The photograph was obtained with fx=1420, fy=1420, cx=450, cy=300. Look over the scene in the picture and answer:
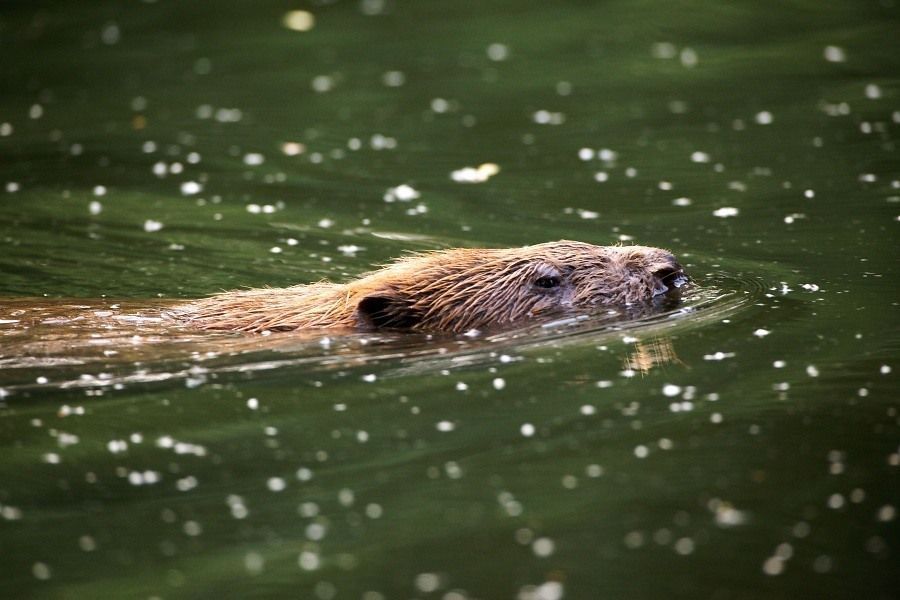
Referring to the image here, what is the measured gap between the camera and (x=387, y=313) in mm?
8508

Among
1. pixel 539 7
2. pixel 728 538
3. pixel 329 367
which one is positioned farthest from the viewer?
pixel 539 7

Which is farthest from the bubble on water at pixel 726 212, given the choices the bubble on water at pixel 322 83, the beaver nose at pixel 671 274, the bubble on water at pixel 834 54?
the bubble on water at pixel 322 83

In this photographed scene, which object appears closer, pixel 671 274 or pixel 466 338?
pixel 466 338

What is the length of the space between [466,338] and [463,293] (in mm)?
350

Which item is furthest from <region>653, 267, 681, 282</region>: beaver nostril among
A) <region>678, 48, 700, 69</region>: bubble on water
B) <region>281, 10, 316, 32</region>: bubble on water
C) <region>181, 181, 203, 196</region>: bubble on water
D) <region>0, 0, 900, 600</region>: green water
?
<region>281, 10, 316, 32</region>: bubble on water

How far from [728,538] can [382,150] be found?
8156 mm

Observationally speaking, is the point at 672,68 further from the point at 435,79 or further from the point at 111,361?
the point at 111,361

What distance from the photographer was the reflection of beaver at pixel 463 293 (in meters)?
8.54

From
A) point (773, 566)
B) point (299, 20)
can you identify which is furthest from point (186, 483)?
point (299, 20)

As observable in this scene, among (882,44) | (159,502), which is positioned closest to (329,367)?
(159,502)

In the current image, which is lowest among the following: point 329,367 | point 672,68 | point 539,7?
point 329,367

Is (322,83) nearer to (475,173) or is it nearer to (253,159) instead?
(253,159)

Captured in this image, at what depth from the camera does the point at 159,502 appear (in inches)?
245

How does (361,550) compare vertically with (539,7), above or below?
below
